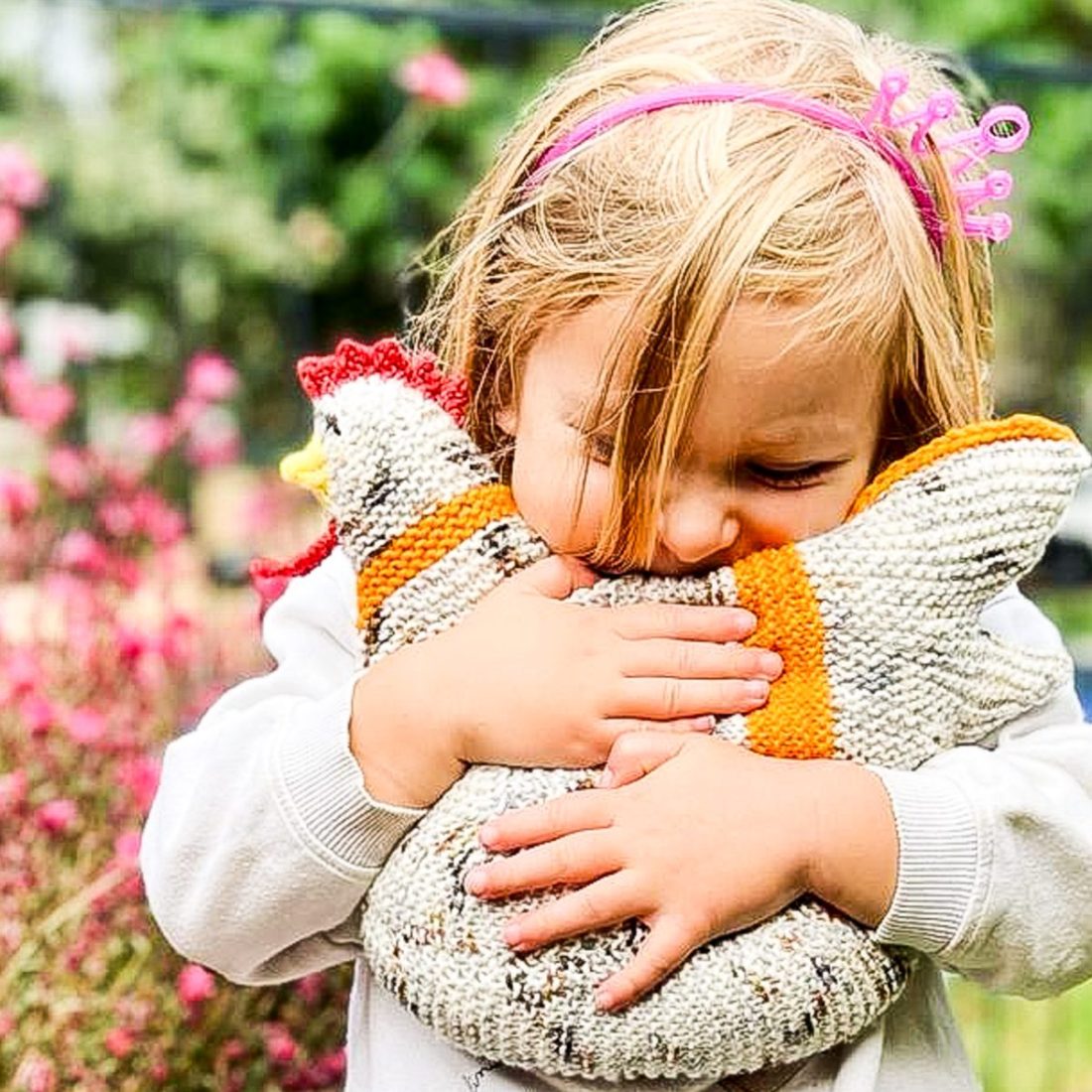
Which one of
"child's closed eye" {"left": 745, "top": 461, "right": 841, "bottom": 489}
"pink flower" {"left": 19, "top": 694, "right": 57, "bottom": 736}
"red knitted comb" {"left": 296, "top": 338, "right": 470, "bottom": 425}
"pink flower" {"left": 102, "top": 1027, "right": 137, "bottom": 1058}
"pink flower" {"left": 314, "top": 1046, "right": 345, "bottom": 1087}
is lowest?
"pink flower" {"left": 314, "top": 1046, "right": 345, "bottom": 1087}

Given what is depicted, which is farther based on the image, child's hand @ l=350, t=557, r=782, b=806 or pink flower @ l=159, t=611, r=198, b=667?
pink flower @ l=159, t=611, r=198, b=667

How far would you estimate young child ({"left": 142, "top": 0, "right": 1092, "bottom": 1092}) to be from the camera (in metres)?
1.59

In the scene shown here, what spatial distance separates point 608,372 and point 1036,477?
36 centimetres

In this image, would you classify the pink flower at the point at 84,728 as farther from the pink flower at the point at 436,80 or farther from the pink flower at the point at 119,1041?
the pink flower at the point at 436,80

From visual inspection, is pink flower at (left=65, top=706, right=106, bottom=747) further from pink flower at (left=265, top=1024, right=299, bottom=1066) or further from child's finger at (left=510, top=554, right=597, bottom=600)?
child's finger at (left=510, top=554, right=597, bottom=600)

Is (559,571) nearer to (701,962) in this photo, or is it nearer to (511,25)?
(701,962)

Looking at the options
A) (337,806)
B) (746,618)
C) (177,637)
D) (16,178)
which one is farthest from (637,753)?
(16,178)

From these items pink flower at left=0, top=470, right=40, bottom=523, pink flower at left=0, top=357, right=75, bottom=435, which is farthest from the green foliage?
pink flower at left=0, top=470, right=40, bottom=523

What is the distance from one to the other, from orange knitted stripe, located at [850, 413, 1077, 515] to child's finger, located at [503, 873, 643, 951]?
1.20ft

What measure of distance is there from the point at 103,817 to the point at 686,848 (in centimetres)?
133

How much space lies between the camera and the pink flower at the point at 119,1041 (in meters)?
2.33

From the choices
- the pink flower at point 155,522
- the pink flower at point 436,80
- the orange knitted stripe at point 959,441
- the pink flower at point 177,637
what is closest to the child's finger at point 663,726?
the orange knitted stripe at point 959,441

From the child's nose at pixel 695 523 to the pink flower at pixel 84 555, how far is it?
72.3 inches

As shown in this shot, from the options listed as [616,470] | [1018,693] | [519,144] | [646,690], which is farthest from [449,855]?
[519,144]
